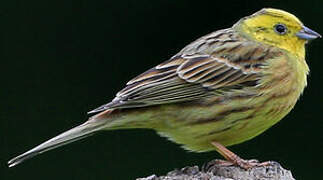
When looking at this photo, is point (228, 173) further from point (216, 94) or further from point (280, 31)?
point (280, 31)

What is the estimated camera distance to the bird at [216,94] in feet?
22.2

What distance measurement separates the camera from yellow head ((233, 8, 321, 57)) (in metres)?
7.20

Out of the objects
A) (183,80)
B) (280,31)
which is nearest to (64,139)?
(183,80)

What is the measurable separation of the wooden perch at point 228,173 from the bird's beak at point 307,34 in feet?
Result: 3.48

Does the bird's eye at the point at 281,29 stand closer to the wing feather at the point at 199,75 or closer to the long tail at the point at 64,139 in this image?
the wing feather at the point at 199,75

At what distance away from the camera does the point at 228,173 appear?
6398 millimetres

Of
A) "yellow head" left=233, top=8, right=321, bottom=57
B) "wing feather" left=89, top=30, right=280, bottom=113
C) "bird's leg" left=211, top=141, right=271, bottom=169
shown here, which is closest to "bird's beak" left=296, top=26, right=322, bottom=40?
"yellow head" left=233, top=8, right=321, bottom=57

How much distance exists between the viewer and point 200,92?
6.91 metres

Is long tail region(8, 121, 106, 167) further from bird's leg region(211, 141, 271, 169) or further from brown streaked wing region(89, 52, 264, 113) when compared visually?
bird's leg region(211, 141, 271, 169)

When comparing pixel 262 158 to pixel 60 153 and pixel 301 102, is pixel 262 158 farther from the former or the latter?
pixel 60 153

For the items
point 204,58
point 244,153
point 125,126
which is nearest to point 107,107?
point 125,126

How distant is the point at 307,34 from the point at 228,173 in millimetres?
1185

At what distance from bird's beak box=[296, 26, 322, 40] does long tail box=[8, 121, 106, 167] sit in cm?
131

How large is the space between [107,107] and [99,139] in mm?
2240
